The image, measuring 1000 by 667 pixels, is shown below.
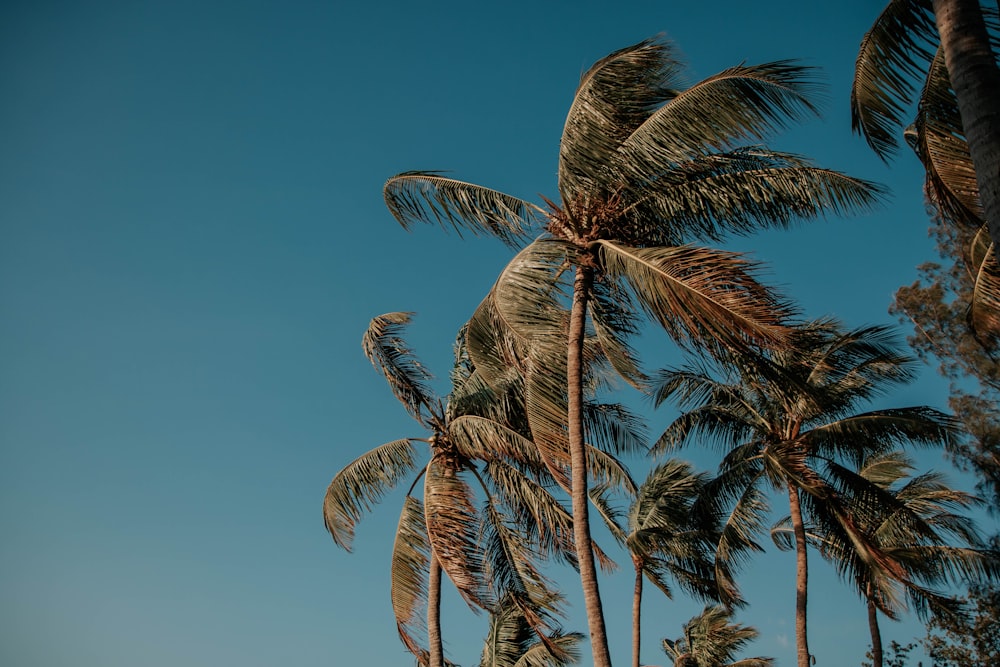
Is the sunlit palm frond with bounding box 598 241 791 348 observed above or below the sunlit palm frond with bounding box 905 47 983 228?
below

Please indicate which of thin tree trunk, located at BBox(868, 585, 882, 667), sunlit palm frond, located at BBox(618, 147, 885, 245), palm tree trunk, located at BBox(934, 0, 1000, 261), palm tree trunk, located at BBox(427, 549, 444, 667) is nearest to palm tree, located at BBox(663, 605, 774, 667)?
thin tree trunk, located at BBox(868, 585, 882, 667)

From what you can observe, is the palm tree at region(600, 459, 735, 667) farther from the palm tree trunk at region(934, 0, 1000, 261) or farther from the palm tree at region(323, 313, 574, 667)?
the palm tree trunk at region(934, 0, 1000, 261)

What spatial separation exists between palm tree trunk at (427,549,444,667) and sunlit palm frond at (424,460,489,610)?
118cm

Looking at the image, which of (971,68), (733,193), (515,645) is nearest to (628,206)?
(733,193)

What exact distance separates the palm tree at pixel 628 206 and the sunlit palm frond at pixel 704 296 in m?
0.02

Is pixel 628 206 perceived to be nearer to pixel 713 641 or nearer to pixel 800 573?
pixel 800 573

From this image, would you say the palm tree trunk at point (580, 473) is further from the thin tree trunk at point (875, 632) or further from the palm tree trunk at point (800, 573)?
the thin tree trunk at point (875, 632)

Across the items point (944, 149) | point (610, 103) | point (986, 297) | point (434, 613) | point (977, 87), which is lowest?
point (434, 613)

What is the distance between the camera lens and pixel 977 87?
5.29m

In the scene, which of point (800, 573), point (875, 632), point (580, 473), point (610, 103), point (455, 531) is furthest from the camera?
point (875, 632)

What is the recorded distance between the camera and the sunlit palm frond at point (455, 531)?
1184 cm

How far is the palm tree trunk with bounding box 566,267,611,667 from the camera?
8.96m

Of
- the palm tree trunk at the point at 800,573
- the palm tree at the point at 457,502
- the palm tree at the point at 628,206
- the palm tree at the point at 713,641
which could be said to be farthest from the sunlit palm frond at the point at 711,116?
the palm tree at the point at 713,641

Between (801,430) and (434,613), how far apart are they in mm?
8853
